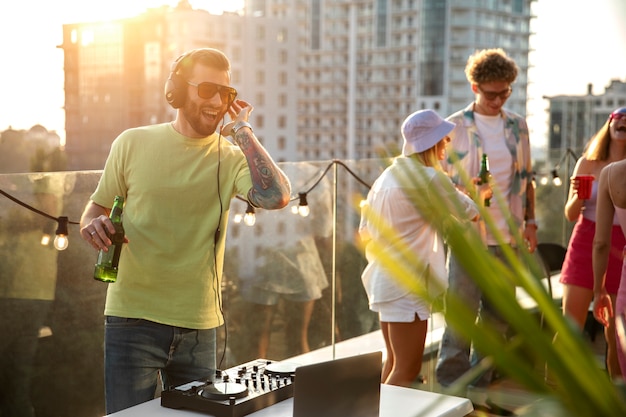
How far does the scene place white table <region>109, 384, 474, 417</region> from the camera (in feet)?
5.52

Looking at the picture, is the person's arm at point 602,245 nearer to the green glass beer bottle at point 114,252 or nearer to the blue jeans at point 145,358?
the blue jeans at point 145,358

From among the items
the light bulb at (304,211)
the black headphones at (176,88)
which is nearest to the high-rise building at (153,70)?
the light bulb at (304,211)

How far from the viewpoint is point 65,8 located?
69812 millimetres

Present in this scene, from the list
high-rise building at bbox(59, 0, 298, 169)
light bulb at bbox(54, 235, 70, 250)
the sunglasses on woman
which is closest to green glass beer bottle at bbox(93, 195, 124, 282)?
light bulb at bbox(54, 235, 70, 250)

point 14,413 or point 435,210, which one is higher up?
point 435,210

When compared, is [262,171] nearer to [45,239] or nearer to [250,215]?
[45,239]

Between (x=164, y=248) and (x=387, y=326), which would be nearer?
(x=164, y=248)

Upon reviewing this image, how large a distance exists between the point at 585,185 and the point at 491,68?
613mm

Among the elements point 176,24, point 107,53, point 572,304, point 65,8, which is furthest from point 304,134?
point 572,304

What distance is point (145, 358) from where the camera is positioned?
200 centimetres

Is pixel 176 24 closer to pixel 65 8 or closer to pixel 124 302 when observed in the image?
pixel 65 8

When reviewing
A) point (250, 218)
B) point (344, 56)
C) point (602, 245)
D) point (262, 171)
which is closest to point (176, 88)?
point (262, 171)

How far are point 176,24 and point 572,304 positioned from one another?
89.3 meters

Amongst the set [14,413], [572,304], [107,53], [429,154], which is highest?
[107,53]
